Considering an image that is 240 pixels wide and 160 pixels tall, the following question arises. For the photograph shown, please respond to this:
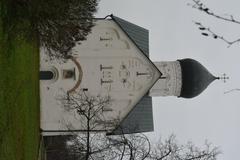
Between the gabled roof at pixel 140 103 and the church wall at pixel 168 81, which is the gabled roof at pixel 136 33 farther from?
the church wall at pixel 168 81

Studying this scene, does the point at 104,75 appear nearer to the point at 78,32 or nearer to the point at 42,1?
the point at 78,32

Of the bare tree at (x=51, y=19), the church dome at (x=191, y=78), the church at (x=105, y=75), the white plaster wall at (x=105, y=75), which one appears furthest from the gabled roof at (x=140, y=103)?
the bare tree at (x=51, y=19)

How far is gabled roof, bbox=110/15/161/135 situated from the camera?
2189 centimetres

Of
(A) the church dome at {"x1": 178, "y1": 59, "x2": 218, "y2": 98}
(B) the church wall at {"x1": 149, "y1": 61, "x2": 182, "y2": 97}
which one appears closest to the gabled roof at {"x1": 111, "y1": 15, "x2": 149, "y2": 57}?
(B) the church wall at {"x1": 149, "y1": 61, "x2": 182, "y2": 97}

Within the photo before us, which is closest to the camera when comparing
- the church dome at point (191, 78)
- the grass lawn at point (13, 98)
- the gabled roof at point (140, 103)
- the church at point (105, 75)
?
the grass lawn at point (13, 98)

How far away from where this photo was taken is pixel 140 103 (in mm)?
22469

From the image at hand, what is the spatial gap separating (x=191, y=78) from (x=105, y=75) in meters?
4.79

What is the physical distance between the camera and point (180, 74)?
23609 mm

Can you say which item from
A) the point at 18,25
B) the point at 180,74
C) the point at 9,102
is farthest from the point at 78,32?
the point at 180,74

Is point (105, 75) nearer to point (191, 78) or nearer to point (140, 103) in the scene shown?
point (140, 103)

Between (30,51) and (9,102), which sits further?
(30,51)

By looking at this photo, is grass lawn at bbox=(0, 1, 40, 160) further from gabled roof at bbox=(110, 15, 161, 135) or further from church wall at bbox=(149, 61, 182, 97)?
church wall at bbox=(149, 61, 182, 97)

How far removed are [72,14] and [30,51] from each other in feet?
15.4

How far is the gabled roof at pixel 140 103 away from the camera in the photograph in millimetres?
21891
